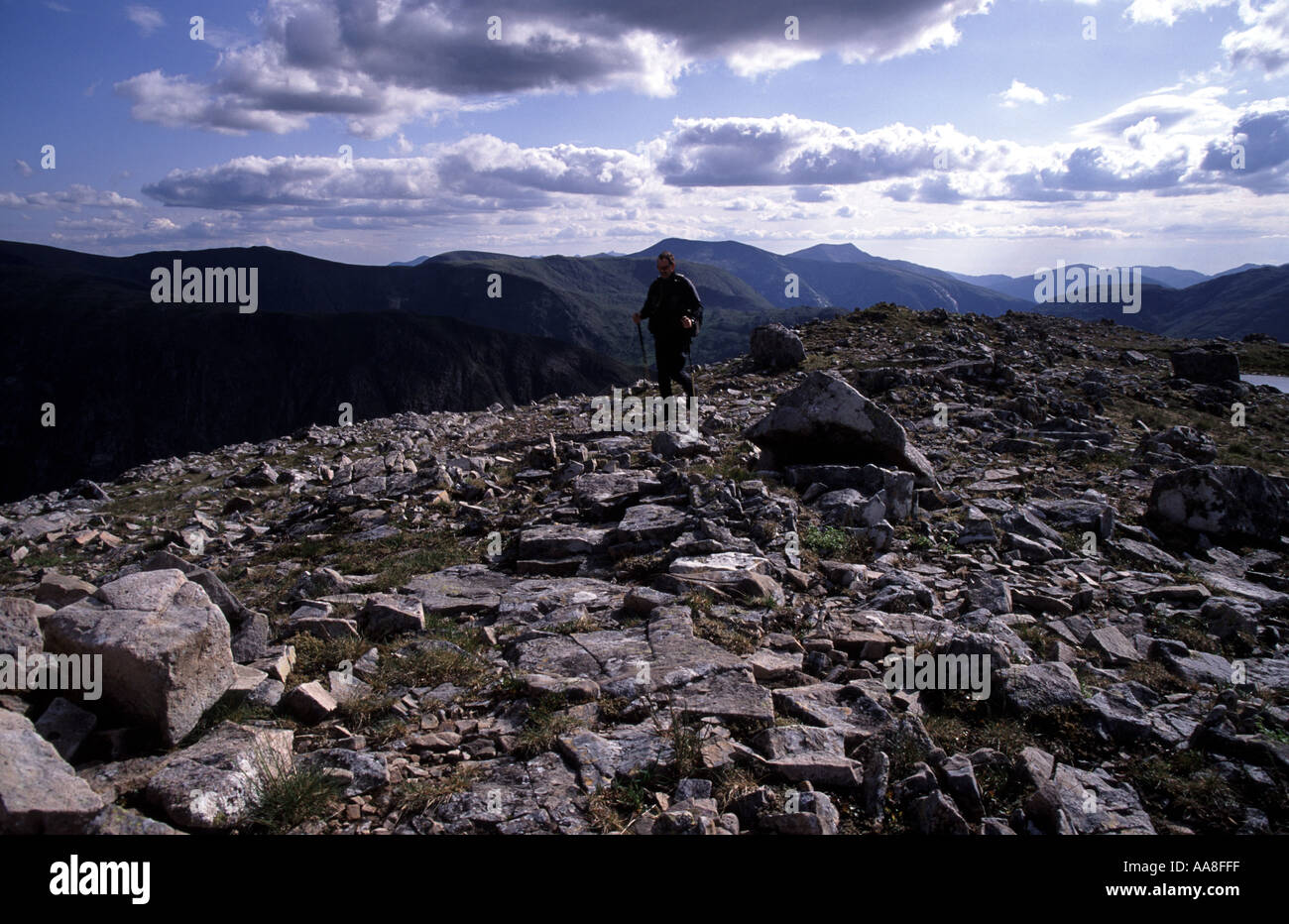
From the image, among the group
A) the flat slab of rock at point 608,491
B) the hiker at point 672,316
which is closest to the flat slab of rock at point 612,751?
the flat slab of rock at point 608,491

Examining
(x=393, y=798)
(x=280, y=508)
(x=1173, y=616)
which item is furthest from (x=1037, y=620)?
(x=280, y=508)

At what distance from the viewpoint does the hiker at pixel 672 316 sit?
13062 mm

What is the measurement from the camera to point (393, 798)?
3930 millimetres

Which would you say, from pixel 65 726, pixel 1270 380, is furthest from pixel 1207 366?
pixel 65 726

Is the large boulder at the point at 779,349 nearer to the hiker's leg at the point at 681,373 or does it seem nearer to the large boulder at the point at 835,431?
the hiker's leg at the point at 681,373

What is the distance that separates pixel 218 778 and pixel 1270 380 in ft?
134

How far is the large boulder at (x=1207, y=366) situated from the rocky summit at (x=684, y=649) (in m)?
18.1

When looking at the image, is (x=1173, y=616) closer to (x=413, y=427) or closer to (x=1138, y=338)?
(x=413, y=427)

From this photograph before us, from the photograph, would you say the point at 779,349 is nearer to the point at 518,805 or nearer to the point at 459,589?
the point at 459,589

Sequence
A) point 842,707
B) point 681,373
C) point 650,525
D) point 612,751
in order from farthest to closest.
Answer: point 681,373, point 650,525, point 842,707, point 612,751

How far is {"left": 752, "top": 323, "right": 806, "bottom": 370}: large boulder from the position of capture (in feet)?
78.8

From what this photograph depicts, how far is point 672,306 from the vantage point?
42.9ft

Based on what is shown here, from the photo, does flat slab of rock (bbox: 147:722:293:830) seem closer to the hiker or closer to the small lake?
the hiker
